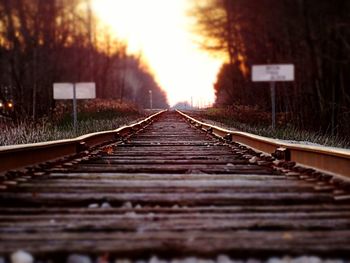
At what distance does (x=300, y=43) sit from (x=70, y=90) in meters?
7.69

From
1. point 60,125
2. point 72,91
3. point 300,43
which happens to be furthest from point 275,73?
point 60,125

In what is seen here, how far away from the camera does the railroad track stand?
191cm

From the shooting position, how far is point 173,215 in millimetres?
2541

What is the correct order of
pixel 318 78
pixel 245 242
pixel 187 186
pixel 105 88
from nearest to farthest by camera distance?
pixel 245 242
pixel 187 186
pixel 318 78
pixel 105 88

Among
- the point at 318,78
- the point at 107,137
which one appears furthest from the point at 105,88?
the point at 107,137

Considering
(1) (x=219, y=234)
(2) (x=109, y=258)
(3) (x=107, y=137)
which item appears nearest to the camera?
(2) (x=109, y=258)

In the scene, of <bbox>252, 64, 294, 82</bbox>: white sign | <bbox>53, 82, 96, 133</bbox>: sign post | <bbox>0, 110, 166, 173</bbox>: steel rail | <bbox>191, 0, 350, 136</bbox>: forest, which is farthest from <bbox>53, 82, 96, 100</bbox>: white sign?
<bbox>191, 0, 350, 136</bbox>: forest

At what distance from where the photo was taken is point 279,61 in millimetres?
16500

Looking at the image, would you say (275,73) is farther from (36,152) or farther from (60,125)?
(60,125)

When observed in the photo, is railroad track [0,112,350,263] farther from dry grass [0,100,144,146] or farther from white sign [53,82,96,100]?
white sign [53,82,96,100]

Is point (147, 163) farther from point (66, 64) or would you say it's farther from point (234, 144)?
point (66, 64)

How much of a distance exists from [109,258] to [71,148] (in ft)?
16.2

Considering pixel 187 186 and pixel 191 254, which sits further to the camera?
pixel 187 186

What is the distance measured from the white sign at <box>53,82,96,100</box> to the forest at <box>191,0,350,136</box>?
612 centimetres
